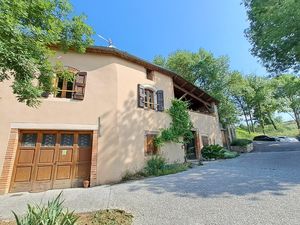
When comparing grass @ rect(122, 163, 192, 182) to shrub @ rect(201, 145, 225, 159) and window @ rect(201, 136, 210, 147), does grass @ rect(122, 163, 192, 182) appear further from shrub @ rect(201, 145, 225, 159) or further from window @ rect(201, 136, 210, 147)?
window @ rect(201, 136, 210, 147)

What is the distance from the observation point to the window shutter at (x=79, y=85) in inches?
357

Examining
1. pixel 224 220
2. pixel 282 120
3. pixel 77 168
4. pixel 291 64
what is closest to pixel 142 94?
pixel 77 168

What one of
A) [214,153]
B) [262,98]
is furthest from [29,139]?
[262,98]

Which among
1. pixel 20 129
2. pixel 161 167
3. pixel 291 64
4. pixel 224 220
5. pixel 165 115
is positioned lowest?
pixel 224 220

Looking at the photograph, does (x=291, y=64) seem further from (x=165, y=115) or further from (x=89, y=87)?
(x=89, y=87)

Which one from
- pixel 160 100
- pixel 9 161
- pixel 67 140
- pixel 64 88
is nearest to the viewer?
pixel 9 161

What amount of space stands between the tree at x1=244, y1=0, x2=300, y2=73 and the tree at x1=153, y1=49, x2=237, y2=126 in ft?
23.0

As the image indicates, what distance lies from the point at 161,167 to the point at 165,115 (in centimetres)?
326

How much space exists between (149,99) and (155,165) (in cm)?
387

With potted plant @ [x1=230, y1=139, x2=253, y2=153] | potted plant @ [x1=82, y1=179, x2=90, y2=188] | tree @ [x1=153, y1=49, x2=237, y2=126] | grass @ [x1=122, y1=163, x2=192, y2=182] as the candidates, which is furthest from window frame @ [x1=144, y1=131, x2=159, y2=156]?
tree @ [x1=153, y1=49, x2=237, y2=126]

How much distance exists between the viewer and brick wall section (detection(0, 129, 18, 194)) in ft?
24.5

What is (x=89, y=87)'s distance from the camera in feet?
30.9

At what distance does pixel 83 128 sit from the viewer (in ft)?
28.9

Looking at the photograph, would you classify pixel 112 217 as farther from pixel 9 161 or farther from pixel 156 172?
pixel 9 161
